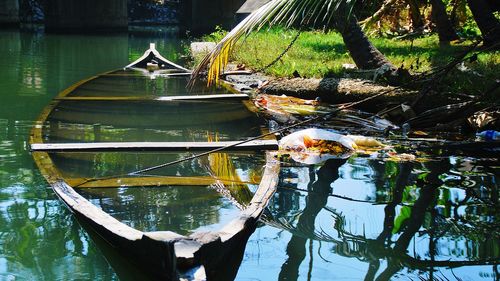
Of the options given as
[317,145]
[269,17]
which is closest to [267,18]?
[269,17]

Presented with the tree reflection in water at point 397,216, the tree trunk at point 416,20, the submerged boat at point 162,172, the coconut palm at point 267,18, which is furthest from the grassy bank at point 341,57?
the coconut palm at point 267,18

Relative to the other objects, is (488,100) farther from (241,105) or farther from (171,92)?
(171,92)

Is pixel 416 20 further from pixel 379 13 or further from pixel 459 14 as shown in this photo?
pixel 459 14

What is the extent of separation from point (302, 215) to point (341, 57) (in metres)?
7.47

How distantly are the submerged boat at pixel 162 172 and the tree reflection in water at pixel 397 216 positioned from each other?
33cm

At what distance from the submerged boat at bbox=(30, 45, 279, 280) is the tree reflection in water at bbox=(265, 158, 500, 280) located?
13.0 inches

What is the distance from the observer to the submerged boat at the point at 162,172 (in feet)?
11.3

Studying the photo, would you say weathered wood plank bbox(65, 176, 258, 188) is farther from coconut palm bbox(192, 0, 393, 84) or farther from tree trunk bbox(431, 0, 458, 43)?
tree trunk bbox(431, 0, 458, 43)

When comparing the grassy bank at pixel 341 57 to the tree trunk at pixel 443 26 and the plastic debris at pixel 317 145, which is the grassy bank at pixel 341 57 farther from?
the plastic debris at pixel 317 145

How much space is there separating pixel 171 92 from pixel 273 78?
1.57 m

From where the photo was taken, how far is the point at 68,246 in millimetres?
4371

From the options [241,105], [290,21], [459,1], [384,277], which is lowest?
[384,277]

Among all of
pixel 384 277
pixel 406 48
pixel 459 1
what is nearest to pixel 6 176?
pixel 384 277

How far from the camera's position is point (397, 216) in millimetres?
5082
